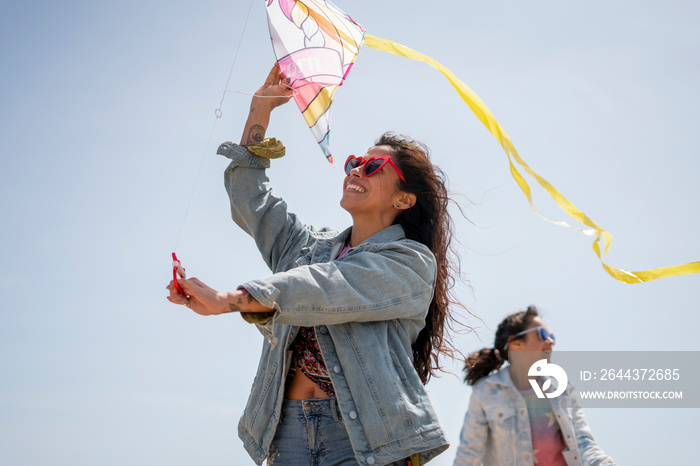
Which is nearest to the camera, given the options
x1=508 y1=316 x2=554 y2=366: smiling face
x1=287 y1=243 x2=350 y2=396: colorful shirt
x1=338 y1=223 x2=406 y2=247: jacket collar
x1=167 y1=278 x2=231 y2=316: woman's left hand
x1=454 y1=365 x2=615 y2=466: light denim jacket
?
x1=167 y1=278 x2=231 y2=316: woman's left hand

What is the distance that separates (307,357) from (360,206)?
2.90 feet

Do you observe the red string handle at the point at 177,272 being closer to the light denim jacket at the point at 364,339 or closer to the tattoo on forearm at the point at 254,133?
the light denim jacket at the point at 364,339

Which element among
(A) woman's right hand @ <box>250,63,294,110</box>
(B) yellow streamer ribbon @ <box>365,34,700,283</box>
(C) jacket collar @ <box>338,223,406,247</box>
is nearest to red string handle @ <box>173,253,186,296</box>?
(C) jacket collar @ <box>338,223,406,247</box>

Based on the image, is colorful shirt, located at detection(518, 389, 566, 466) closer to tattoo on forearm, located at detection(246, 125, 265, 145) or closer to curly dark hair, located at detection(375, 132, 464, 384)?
curly dark hair, located at detection(375, 132, 464, 384)

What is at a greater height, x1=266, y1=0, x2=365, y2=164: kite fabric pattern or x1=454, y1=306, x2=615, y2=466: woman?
x1=266, y1=0, x2=365, y2=164: kite fabric pattern

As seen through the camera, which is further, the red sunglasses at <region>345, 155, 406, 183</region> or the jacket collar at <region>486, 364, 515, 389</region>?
the jacket collar at <region>486, 364, 515, 389</region>

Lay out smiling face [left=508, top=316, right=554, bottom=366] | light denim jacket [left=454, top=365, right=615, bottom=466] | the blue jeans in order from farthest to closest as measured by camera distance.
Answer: smiling face [left=508, top=316, right=554, bottom=366]
light denim jacket [left=454, top=365, right=615, bottom=466]
the blue jeans

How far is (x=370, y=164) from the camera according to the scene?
12.8 ft

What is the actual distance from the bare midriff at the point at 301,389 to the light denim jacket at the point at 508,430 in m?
1.59

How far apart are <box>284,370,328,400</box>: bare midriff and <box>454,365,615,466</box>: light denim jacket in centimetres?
159

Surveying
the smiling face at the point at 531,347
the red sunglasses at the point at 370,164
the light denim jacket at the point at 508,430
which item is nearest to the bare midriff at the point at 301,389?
the red sunglasses at the point at 370,164

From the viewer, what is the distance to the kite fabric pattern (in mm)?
3914

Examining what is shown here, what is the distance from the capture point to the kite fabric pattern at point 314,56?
391 cm

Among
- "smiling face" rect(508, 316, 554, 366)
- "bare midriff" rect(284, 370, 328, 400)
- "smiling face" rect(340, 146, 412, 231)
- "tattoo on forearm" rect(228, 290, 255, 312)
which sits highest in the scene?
"smiling face" rect(340, 146, 412, 231)
